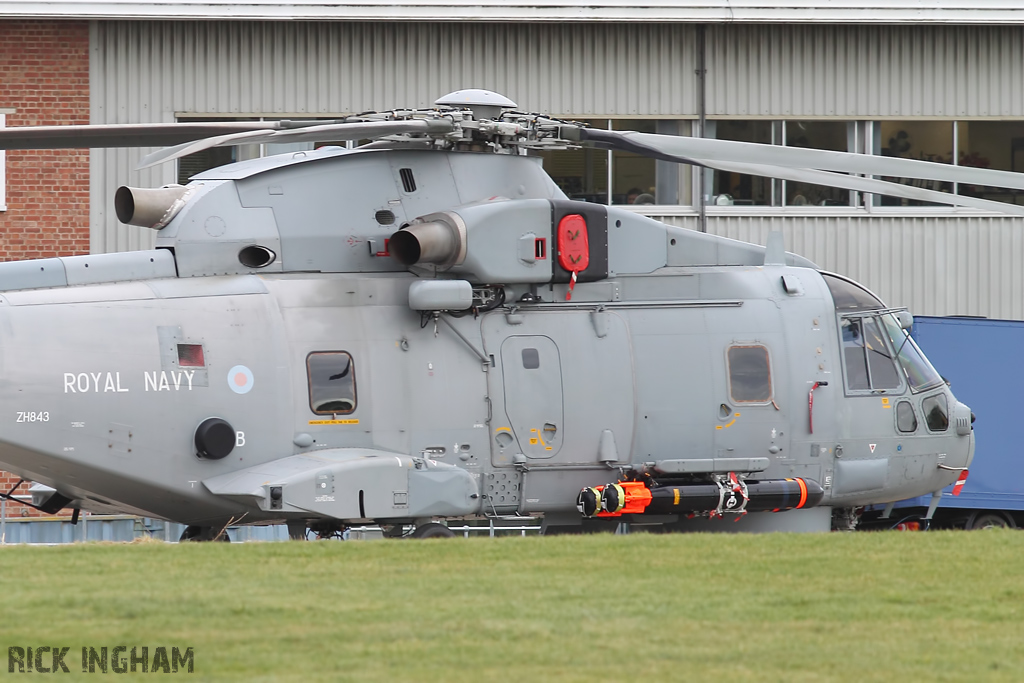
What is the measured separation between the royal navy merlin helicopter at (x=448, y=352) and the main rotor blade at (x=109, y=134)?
29mm

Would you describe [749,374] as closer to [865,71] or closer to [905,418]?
[905,418]

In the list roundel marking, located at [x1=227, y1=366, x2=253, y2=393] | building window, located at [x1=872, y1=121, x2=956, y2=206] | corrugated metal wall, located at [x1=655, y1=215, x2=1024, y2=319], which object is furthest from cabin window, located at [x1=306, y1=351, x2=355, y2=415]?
building window, located at [x1=872, y1=121, x2=956, y2=206]

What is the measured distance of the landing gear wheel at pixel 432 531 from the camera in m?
12.1

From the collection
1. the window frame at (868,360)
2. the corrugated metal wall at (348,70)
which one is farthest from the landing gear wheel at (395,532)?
the corrugated metal wall at (348,70)

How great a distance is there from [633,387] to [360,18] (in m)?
10.9

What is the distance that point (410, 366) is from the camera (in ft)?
41.0

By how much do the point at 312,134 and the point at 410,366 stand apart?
2.43 meters

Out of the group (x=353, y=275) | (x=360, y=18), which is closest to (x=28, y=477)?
(x=353, y=275)

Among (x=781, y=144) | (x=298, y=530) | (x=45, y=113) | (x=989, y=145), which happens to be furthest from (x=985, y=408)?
(x=45, y=113)

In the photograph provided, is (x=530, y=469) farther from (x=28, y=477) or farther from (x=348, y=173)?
(x=28, y=477)

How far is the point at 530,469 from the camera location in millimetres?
12812

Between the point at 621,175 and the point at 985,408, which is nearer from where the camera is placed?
the point at 985,408

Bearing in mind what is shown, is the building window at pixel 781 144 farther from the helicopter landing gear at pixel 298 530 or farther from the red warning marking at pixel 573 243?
the helicopter landing gear at pixel 298 530

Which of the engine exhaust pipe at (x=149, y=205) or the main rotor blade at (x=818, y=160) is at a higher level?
the main rotor blade at (x=818, y=160)
